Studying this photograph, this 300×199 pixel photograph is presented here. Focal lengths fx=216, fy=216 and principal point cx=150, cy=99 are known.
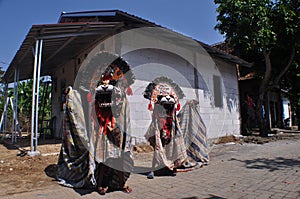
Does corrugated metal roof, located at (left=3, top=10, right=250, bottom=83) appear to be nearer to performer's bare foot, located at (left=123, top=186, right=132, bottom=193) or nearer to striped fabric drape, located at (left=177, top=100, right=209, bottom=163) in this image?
striped fabric drape, located at (left=177, top=100, right=209, bottom=163)

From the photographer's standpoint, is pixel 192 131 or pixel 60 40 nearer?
pixel 192 131

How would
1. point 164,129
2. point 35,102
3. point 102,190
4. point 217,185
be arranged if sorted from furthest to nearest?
point 35,102
point 164,129
point 217,185
point 102,190

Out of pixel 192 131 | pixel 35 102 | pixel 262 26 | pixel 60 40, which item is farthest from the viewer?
pixel 262 26

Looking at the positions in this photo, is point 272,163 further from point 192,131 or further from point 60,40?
point 60,40

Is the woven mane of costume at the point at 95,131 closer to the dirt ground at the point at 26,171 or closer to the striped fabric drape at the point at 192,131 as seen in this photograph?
the dirt ground at the point at 26,171

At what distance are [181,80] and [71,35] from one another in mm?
4561

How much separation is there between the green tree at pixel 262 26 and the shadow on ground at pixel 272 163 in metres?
6.49

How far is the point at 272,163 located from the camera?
17.5 ft

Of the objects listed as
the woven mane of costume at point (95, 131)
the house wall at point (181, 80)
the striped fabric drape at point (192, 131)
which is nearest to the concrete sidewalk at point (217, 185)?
the woven mane of costume at point (95, 131)

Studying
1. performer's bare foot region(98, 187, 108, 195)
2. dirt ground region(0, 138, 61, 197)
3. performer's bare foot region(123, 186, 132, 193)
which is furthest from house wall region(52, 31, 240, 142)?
performer's bare foot region(98, 187, 108, 195)

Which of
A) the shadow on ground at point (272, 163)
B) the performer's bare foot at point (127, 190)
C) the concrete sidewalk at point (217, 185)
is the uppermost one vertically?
the performer's bare foot at point (127, 190)

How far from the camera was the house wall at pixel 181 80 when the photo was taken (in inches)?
284

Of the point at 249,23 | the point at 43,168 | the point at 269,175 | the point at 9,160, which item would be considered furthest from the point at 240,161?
the point at 249,23

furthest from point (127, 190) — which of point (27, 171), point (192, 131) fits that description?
point (27, 171)
